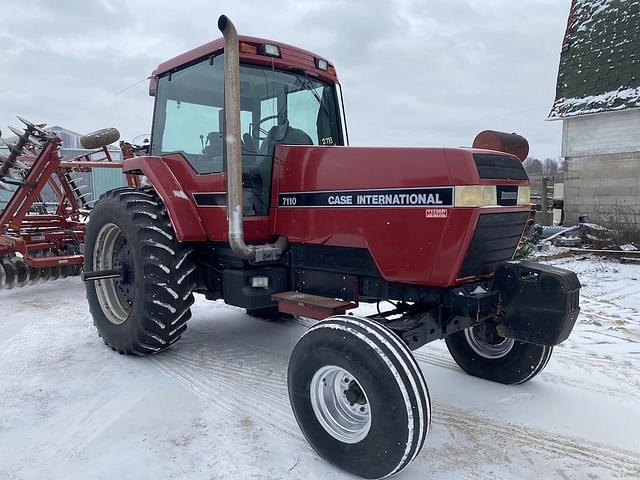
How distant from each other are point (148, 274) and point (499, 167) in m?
2.64

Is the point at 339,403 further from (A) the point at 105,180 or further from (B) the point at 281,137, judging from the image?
(A) the point at 105,180

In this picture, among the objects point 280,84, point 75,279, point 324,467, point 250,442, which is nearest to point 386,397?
point 324,467

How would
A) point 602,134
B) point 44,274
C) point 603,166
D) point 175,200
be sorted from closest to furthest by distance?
point 175,200 → point 44,274 → point 603,166 → point 602,134

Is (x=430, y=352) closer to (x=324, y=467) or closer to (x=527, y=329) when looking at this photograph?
(x=527, y=329)

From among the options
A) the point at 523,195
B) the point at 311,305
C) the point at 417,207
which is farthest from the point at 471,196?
the point at 311,305

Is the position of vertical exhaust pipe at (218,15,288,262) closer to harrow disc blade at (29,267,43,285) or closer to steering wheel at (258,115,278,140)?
steering wheel at (258,115,278,140)

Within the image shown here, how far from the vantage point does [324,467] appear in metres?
2.77

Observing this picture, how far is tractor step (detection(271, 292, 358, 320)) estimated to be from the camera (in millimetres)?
3383

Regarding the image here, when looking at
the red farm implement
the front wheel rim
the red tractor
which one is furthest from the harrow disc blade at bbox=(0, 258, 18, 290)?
the front wheel rim

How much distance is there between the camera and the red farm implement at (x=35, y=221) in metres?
7.01

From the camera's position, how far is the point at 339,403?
114 inches

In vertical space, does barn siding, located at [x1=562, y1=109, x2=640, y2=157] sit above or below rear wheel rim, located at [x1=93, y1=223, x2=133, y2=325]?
above

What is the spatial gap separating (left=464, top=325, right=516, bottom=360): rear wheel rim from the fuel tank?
0.78m

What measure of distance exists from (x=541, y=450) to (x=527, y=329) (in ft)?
2.25
